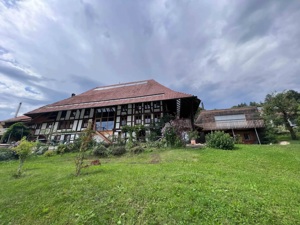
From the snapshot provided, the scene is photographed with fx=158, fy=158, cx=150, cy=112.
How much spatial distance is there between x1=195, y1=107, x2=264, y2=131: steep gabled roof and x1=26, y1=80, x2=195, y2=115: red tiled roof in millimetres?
8012

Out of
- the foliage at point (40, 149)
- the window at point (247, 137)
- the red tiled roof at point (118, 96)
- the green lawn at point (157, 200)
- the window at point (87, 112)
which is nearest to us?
the green lawn at point (157, 200)

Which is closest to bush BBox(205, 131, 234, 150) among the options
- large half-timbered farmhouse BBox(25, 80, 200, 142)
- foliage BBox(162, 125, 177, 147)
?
foliage BBox(162, 125, 177, 147)

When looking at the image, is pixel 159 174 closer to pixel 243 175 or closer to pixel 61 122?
pixel 243 175

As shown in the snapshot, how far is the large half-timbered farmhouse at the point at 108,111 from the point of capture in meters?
19.3

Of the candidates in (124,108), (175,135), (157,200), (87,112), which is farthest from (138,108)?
(157,200)

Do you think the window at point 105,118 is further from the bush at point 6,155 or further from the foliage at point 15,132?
the foliage at point 15,132

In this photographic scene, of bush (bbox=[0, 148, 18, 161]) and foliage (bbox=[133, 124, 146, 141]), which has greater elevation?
foliage (bbox=[133, 124, 146, 141])

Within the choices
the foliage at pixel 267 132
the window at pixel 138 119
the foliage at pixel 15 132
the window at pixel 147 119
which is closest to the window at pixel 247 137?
the foliage at pixel 267 132

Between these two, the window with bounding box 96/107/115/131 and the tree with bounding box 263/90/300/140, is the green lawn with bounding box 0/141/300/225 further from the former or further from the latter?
the tree with bounding box 263/90/300/140

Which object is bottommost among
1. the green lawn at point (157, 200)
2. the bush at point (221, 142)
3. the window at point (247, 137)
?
the green lawn at point (157, 200)

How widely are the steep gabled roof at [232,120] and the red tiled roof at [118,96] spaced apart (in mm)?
8012

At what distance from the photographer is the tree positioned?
19.6 metres

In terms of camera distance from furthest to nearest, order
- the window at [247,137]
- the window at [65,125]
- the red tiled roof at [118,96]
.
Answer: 1. the window at [65,125]
2. the window at [247,137]
3. the red tiled roof at [118,96]

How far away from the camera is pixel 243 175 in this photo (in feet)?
19.5
